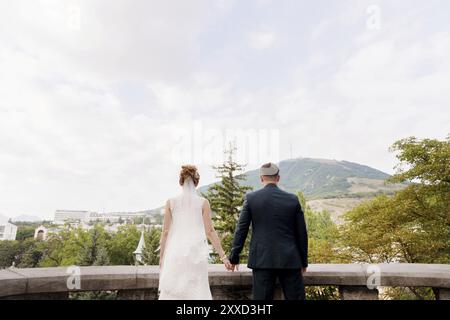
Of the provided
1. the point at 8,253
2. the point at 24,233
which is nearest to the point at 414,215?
the point at 8,253

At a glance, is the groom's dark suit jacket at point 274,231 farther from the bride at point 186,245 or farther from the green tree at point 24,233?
the green tree at point 24,233

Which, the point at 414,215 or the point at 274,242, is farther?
the point at 414,215

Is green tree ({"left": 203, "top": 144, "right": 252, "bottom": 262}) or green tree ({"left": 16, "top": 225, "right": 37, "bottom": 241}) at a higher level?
green tree ({"left": 203, "top": 144, "right": 252, "bottom": 262})

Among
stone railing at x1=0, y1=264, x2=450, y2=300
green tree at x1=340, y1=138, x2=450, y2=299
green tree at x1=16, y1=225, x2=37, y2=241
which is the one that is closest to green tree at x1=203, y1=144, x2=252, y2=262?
green tree at x1=340, y1=138, x2=450, y2=299

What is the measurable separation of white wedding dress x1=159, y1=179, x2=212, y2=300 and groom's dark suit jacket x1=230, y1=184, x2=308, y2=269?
409 mm

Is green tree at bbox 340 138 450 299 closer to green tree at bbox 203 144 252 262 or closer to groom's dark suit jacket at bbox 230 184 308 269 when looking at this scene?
groom's dark suit jacket at bbox 230 184 308 269

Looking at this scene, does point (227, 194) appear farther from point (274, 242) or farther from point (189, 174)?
point (274, 242)

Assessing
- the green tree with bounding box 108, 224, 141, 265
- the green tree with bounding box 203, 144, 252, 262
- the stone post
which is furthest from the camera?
the green tree with bounding box 108, 224, 141, 265

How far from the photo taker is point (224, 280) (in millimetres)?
3508

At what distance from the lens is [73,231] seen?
170 feet

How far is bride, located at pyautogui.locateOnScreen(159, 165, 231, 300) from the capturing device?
124 inches

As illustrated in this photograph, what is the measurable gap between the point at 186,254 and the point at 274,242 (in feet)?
3.22

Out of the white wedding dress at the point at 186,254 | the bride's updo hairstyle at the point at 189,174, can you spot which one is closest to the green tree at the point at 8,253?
the white wedding dress at the point at 186,254
